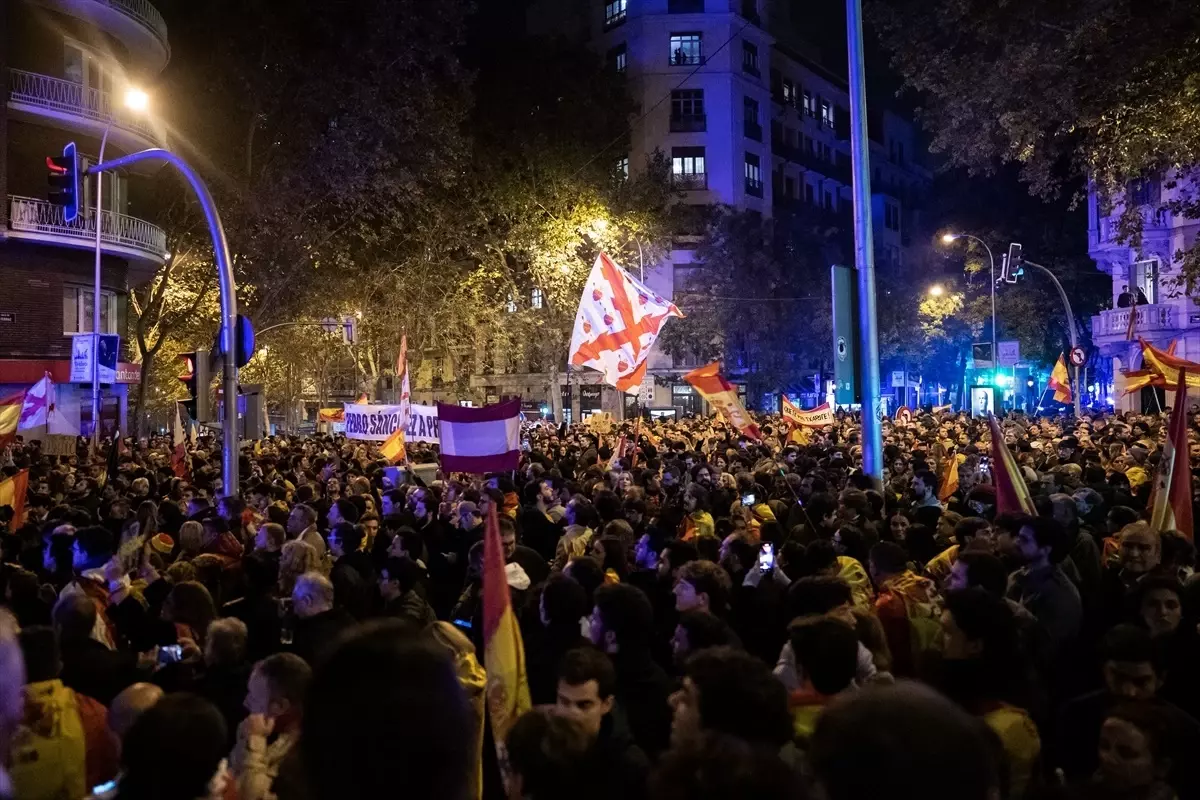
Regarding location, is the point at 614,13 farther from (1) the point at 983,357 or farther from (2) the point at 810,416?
(2) the point at 810,416

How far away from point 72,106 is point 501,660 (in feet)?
94.4

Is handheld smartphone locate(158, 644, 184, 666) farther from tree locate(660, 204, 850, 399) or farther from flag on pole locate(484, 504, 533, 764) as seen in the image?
tree locate(660, 204, 850, 399)

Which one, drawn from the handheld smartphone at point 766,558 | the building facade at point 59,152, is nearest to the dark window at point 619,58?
the building facade at point 59,152

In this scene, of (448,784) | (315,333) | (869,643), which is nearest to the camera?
(448,784)

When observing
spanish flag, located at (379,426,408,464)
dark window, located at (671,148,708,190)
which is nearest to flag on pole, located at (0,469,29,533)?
spanish flag, located at (379,426,408,464)

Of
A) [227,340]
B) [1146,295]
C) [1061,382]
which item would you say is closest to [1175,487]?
[227,340]

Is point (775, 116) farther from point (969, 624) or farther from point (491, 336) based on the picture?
point (969, 624)

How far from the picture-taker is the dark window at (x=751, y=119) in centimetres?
5662

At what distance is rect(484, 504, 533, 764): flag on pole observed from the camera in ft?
13.0

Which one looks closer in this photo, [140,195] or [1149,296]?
[140,195]

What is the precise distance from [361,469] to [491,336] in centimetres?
2949

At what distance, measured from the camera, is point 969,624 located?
3.93 meters

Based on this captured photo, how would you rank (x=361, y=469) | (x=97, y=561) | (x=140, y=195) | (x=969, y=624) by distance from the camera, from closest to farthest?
(x=969, y=624) → (x=97, y=561) → (x=361, y=469) → (x=140, y=195)

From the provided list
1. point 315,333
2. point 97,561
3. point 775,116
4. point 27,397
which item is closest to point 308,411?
point 315,333
